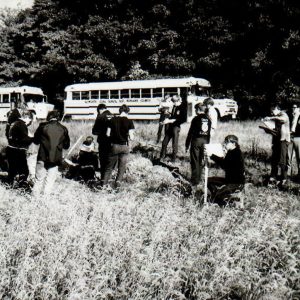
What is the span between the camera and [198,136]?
7.80 m

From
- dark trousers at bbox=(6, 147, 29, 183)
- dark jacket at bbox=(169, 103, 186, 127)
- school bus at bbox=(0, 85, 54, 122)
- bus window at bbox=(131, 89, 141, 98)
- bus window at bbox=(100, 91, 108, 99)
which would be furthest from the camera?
school bus at bbox=(0, 85, 54, 122)

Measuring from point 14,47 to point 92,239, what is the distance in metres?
32.7

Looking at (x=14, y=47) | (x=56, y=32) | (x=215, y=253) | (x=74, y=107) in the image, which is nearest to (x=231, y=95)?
(x=74, y=107)

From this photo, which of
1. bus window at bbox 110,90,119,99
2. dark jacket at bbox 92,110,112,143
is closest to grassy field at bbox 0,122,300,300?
dark jacket at bbox 92,110,112,143

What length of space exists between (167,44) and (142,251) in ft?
80.6

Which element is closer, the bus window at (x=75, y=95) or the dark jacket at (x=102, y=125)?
the dark jacket at (x=102, y=125)

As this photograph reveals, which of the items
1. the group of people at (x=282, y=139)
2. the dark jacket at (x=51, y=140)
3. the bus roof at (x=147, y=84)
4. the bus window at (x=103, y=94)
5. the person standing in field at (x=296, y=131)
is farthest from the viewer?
the bus window at (x=103, y=94)

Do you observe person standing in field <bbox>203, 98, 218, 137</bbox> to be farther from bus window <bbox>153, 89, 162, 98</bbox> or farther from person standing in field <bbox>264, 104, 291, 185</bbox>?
bus window <bbox>153, 89, 162, 98</bbox>

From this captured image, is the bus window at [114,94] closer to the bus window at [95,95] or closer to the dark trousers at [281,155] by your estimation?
the bus window at [95,95]

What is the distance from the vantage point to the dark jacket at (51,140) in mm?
6512

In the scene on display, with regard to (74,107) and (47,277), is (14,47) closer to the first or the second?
(74,107)

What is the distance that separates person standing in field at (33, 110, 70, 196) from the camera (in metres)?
6.52

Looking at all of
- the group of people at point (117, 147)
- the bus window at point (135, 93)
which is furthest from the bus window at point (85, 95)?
the group of people at point (117, 147)

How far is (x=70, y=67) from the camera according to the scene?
28.5 m
